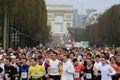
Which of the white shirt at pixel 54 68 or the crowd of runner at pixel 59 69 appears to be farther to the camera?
the white shirt at pixel 54 68

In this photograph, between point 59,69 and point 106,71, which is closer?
point 106,71

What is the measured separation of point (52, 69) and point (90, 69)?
1397mm

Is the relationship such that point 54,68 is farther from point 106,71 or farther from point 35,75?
point 106,71

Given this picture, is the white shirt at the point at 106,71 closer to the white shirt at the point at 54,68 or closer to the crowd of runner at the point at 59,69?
the crowd of runner at the point at 59,69

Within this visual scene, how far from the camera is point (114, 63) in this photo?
19.7 m

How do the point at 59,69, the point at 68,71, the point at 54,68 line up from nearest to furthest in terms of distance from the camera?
the point at 68,71 < the point at 59,69 < the point at 54,68

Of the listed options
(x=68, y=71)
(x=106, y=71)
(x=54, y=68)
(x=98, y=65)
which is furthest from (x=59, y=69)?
(x=106, y=71)

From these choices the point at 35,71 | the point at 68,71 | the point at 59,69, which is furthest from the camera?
the point at 59,69

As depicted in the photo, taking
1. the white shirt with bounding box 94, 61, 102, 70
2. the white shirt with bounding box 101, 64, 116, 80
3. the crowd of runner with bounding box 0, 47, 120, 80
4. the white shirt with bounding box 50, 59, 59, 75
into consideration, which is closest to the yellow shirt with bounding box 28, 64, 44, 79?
the crowd of runner with bounding box 0, 47, 120, 80

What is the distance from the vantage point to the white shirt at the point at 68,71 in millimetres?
19750

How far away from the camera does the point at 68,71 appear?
19.8m

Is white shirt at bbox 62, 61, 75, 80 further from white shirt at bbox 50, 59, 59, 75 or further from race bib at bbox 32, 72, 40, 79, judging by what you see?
race bib at bbox 32, 72, 40, 79

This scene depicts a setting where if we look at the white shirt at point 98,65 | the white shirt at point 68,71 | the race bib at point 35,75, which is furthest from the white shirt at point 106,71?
the race bib at point 35,75

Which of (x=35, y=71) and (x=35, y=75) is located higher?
(x=35, y=71)
